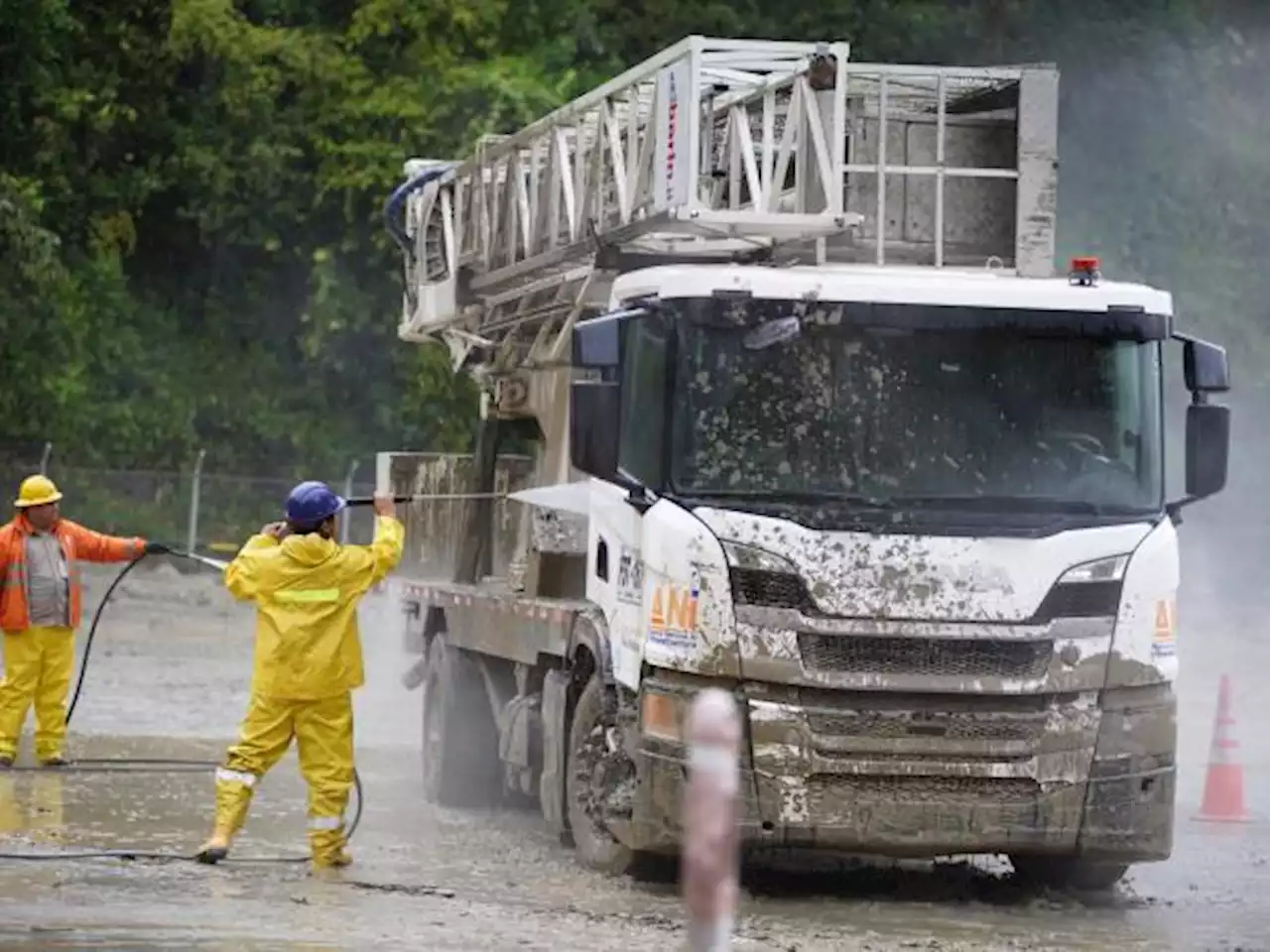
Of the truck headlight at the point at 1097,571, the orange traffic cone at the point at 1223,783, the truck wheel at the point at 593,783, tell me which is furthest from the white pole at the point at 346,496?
the truck headlight at the point at 1097,571

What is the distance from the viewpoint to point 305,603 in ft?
41.5

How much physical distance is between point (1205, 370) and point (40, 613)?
7.73 meters

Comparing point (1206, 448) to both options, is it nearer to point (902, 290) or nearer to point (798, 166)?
point (902, 290)

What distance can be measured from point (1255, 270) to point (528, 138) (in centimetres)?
1944

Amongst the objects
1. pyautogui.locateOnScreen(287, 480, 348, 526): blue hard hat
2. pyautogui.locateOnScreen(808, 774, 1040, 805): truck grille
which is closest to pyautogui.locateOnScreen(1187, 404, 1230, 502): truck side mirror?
pyautogui.locateOnScreen(808, 774, 1040, 805): truck grille

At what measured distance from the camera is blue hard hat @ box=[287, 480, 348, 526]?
12.7 metres

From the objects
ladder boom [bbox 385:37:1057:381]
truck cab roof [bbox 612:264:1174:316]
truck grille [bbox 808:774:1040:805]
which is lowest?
truck grille [bbox 808:774:1040:805]

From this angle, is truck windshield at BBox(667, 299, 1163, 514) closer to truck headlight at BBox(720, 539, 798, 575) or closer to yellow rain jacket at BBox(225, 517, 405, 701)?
truck headlight at BBox(720, 539, 798, 575)

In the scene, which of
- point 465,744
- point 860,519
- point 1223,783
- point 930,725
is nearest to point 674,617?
point 860,519

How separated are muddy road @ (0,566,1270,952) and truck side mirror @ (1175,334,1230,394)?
7.16ft

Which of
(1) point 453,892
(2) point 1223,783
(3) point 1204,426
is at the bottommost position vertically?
(1) point 453,892

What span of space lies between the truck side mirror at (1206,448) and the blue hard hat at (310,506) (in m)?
3.59

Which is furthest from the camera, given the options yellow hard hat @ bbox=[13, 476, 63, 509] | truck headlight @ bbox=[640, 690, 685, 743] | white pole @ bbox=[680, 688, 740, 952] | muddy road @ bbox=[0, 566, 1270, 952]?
yellow hard hat @ bbox=[13, 476, 63, 509]

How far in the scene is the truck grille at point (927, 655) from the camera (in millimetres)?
11922
